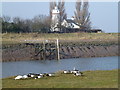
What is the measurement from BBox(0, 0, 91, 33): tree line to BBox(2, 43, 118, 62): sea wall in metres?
17.9

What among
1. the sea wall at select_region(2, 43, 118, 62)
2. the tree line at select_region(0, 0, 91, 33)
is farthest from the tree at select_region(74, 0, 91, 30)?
the sea wall at select_region(2, 43, 118, 62)

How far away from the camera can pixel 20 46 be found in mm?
43312

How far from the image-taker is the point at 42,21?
71250 millimetres

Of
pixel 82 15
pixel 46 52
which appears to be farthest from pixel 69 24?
pixel 46 52

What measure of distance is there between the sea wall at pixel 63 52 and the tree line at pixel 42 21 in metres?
17.9

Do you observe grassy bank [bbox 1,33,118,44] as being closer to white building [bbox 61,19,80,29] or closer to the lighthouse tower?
the lighthouse tower

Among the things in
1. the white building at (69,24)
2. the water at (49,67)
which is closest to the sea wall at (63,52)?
the water at (49,67)

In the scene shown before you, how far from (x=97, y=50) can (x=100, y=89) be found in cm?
3732

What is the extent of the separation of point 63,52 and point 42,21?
29.0m

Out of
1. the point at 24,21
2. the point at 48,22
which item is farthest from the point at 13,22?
the point at 48,22

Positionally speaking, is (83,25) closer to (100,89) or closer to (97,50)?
(97,50)

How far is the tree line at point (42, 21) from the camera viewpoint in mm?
62556

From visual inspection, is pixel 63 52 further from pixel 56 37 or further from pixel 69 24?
pixel 69 24

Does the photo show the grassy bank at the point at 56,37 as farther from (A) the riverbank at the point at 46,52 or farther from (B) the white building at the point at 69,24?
(B) the white building at the point at 69,24
